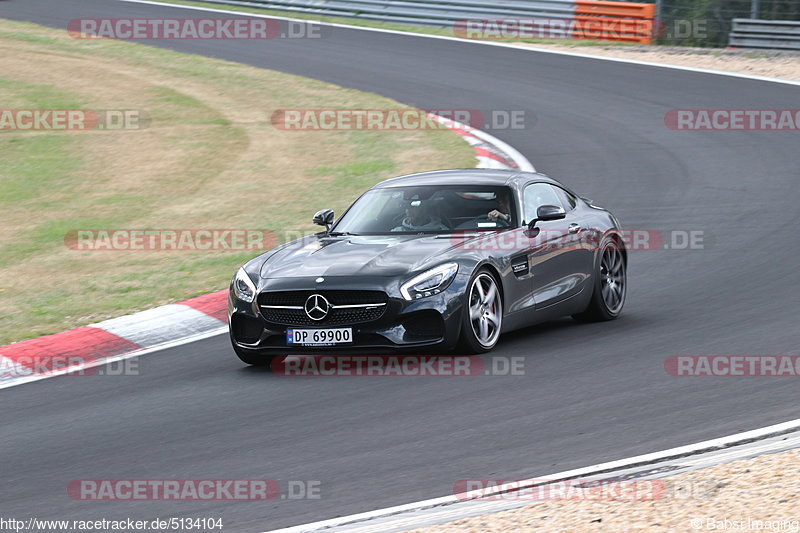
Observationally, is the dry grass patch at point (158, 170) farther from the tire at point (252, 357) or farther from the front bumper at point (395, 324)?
the front bumper at point (395, 324)

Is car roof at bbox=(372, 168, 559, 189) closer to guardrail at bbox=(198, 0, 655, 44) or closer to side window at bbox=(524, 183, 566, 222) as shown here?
side window at bbox=(524, 183, 566, 222)

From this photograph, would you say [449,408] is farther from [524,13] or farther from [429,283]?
[524,13]

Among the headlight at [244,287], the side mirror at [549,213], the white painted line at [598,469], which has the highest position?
the side mirror at [549,213]

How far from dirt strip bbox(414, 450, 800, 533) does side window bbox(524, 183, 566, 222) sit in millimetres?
4339

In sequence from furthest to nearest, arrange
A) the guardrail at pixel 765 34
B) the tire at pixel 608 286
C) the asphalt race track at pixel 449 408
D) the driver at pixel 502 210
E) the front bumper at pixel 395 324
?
the guardrail at pixel 765 34 < the tire at pixel 608 286 < the driver at pixel 502 210 < the front bumper at pixel 395 324 < the asphalt race track at pixel 449 408

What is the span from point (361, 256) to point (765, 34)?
21.6 metres

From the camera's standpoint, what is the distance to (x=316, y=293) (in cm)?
898

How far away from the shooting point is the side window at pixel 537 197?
10.3 meters

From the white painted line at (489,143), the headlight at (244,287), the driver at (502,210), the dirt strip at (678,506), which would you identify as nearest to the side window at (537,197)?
the driver at (502,210)

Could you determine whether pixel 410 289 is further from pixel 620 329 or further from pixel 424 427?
pixel 620 329

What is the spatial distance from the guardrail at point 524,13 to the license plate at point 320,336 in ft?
76.0

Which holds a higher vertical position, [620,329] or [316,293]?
[316,293]

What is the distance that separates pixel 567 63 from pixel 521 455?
2196 centimetres

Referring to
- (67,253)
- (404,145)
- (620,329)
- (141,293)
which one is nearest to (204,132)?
(404,145)
